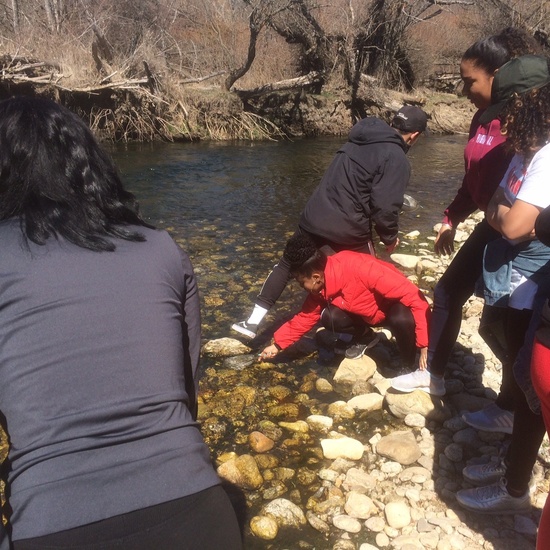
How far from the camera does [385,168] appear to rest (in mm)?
3373

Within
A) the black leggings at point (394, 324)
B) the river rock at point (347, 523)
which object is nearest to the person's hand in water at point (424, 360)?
the black leggings at point (394, 324)

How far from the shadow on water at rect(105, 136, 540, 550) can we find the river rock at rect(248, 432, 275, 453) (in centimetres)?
3

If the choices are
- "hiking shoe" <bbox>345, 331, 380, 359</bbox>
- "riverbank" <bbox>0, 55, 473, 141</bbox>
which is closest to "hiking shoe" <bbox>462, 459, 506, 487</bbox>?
"hiking shoe" <bbox>345, 331, 380, 359</bbox>

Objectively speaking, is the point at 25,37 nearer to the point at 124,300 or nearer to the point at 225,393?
the point at 225,393

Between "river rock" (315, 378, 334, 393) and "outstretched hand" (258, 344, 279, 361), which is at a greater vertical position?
"outstretched hand" (258, 344, 279, 361)

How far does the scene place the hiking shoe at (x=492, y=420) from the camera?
2588 mm

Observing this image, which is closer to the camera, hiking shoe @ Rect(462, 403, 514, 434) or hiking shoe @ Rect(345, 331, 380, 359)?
hiking shoe @ Rect(462, 403, 514, 434)

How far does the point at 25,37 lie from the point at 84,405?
50.4ft

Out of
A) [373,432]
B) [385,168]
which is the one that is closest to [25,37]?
[385,168]

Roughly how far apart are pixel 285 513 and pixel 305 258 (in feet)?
4.53

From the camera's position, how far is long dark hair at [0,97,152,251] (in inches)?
53.5

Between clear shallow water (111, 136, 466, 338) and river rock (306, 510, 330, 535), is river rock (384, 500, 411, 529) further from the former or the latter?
clear shallow water (111, 136, 466, 338)

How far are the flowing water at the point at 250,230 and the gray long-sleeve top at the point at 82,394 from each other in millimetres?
1214

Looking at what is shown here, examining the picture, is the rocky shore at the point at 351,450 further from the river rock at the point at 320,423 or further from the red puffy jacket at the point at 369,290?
the red puffy jacket at the point at 369,290
